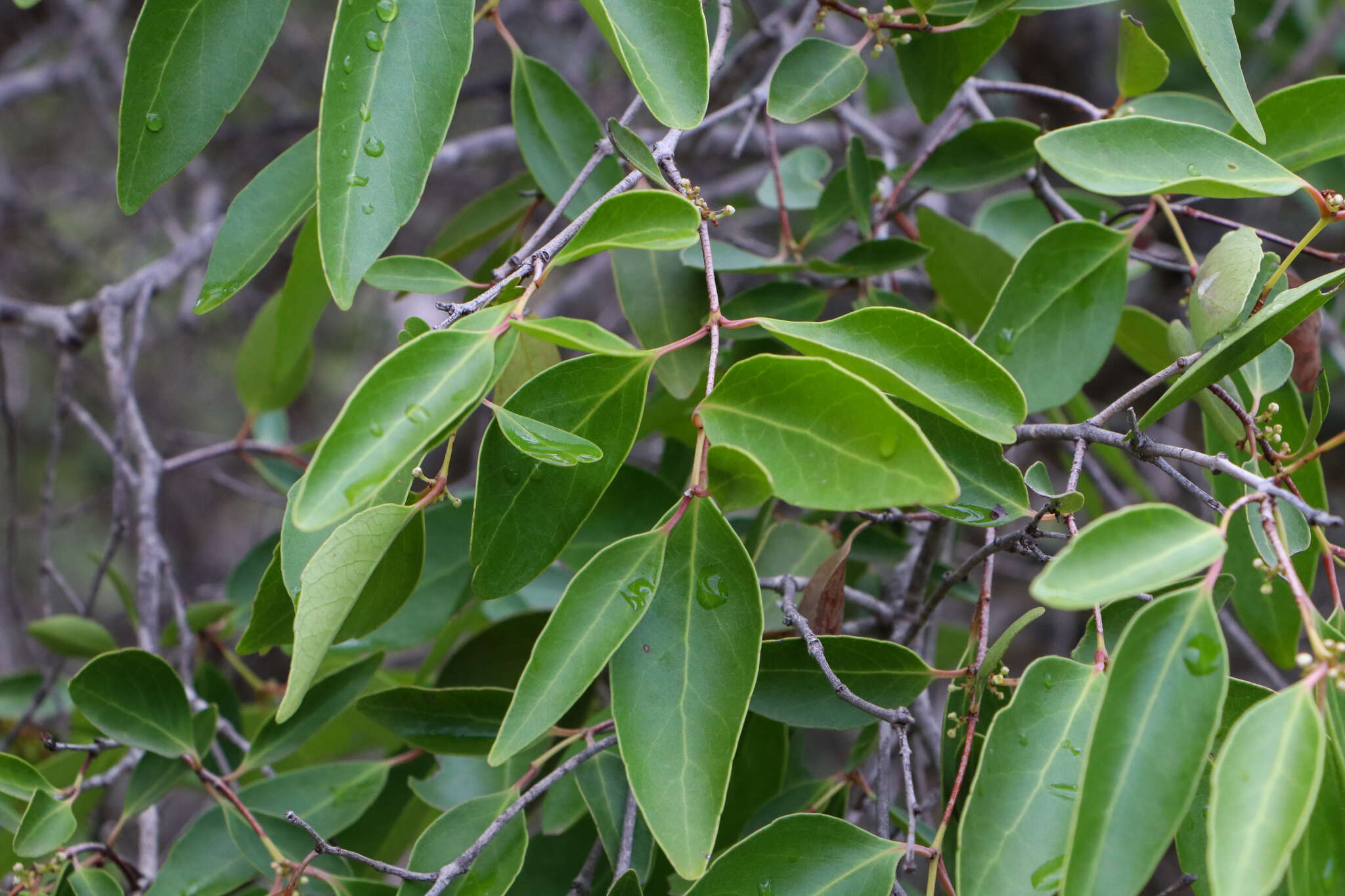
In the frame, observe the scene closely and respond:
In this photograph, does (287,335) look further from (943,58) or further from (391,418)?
(943,58)

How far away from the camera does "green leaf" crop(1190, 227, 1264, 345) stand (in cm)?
68

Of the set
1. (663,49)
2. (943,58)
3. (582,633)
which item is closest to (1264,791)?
(582,633)

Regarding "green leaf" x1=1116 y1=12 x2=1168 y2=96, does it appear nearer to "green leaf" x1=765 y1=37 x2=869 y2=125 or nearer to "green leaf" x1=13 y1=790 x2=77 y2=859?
"green leaf" x1=765 y1=37 x2=869 y2=125

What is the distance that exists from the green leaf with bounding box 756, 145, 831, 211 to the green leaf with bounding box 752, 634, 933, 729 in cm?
67

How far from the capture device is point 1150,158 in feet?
2.32

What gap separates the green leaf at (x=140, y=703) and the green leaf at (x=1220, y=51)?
1.06 meters

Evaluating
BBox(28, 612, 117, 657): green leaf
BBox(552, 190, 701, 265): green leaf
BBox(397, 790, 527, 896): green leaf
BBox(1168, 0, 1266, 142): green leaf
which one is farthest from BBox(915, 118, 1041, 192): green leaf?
BBox(28, 612, 117, 657): green leaf


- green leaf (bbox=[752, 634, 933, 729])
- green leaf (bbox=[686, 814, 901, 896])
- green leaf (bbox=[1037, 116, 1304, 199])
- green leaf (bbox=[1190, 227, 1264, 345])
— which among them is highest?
green leaf (bbox=[1037, 116, 1304, 199])

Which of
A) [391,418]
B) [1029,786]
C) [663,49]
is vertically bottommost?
[1029,786]

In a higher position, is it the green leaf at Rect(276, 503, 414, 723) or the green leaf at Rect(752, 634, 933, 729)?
the green leaf at Rect(276, 503, 414, 723)

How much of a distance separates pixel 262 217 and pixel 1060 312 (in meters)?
0.77

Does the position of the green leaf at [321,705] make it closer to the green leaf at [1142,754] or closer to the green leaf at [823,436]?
the green leaf at [823,436]

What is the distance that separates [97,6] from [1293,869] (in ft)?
10.0

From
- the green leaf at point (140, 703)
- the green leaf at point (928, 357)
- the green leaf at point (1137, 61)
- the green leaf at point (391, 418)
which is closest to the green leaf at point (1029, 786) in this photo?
the green leaf at point (928, 357)
